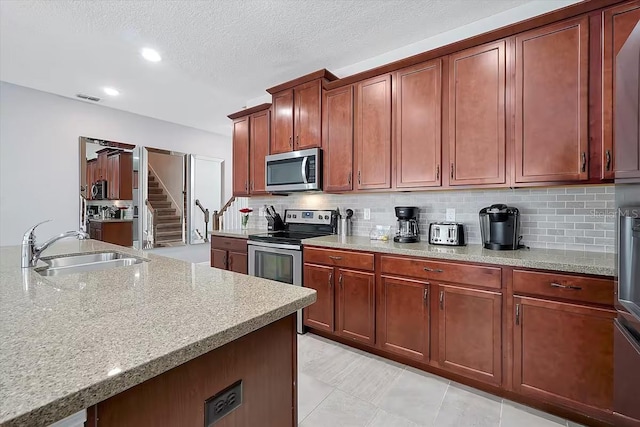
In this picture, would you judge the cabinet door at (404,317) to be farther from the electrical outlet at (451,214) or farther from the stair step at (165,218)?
the stair step at (165,218)

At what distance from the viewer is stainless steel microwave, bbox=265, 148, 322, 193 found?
3.06 metres

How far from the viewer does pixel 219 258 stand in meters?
3.73

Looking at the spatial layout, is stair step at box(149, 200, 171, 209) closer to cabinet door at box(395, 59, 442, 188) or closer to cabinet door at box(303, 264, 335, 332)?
cabinet door at box(303, 264, 335, 332)

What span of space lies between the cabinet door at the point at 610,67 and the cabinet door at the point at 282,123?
99.9 inches

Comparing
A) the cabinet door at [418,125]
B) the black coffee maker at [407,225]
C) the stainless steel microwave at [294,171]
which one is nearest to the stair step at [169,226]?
the stainless steel microwave at [294,171]

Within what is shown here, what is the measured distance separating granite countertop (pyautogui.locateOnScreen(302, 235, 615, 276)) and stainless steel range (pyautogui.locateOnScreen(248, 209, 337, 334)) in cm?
59

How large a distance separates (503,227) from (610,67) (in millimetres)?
1111

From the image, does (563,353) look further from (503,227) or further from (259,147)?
(259,147)

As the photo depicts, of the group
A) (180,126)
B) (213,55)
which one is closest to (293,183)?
(213,55)

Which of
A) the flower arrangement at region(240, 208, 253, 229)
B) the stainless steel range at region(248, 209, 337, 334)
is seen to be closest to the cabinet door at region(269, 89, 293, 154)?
the stainless steel range at region(248, 209, 337, 334)

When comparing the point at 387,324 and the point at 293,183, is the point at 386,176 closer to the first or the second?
the point at 293,183

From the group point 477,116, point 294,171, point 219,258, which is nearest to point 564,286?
point 477,116

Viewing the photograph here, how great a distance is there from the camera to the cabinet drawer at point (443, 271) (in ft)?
6.24

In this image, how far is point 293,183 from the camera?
3.22 metres
